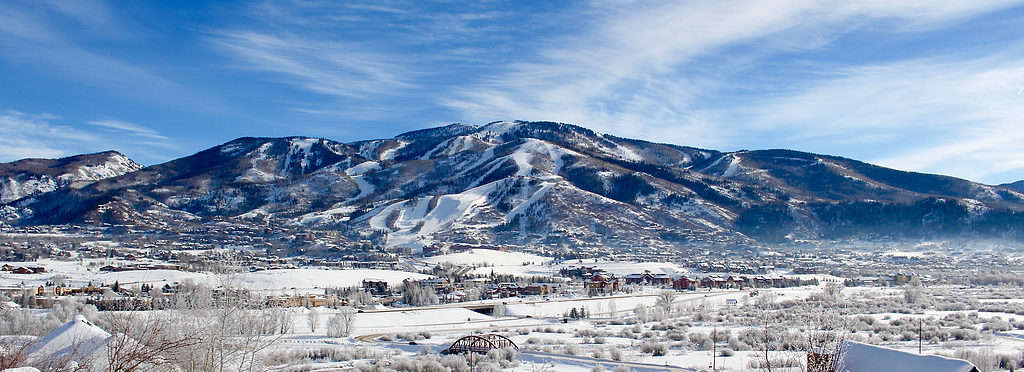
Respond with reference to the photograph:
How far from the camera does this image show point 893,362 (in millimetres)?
20031

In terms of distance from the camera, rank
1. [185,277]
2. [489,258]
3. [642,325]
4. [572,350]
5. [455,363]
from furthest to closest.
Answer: [489,258], [185,277], [642,325], [572,350], [455,363]

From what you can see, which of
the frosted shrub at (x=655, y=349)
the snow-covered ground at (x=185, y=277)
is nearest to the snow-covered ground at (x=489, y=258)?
the snow-covered ground at (x=185, y=277)

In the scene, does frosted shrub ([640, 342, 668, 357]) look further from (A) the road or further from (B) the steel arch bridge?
(B) the steel arch bridge

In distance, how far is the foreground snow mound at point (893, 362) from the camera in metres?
18.8

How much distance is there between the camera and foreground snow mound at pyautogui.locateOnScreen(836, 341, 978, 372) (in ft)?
61.8

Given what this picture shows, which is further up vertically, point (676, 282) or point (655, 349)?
point (676, 282)

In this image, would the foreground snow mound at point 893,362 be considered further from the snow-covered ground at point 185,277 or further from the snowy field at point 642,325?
the snow-covered ground at point 185,277

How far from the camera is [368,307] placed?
62.8 metres

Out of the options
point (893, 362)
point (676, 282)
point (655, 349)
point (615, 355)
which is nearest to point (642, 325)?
point (655, 349)

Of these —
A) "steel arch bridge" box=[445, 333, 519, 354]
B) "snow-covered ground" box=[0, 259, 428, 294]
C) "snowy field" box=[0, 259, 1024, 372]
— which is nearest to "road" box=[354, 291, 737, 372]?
"snowy field" box=[0, 259, 1024, 372]

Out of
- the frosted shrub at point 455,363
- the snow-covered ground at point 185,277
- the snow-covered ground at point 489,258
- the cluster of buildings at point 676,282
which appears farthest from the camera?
the snow-covered ground at point 489,258

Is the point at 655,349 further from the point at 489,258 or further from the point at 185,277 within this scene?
the point at 489,258

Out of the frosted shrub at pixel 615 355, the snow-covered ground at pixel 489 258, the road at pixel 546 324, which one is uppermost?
the snow-covered ground at pixel 489 258

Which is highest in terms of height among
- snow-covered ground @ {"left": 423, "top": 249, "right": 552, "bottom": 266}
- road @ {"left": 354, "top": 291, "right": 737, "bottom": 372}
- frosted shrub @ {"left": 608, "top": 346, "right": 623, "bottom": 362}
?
snow-covered ground @ {"left": 423, "top": 249, "right": 552, "bottom": 266}
